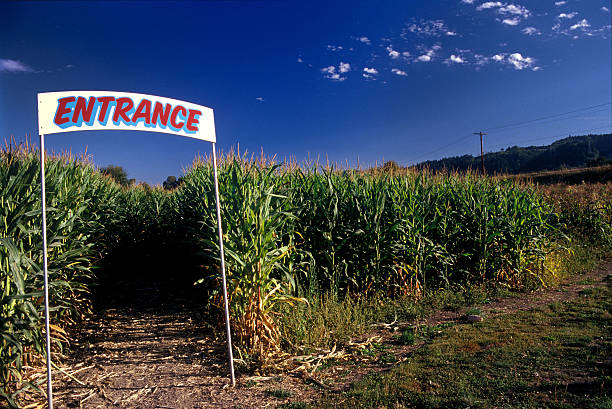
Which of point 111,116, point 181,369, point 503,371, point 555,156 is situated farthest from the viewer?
point 555,156

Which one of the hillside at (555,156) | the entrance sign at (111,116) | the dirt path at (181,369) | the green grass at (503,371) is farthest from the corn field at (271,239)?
the hillside at (555,156)

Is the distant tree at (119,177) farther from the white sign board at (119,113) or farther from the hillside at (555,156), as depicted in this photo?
the hillside at (555,156)

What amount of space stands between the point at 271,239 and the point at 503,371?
344 cm

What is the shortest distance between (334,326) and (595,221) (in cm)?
1316

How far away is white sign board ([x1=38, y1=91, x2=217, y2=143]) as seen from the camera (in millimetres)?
3572

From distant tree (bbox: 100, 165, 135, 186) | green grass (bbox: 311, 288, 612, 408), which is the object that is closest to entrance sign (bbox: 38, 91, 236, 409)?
green grass (bbox: 311, 288, 612, 408)

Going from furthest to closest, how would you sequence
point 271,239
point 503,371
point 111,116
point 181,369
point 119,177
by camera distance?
point 119,177 < point 271,239 < point 181,369 < point 503,371 < point 111,116

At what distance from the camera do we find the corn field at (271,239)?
443cm

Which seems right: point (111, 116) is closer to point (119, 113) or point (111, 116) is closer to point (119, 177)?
point (119, 113)

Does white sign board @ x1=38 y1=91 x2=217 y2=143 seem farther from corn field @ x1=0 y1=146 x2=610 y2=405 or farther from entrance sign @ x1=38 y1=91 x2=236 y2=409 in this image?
corn field @ x1=0 y1=146 x2=610 y2=405

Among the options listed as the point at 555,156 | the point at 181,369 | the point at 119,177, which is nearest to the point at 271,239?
the point at 181,369

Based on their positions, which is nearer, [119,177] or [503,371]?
[503,371]

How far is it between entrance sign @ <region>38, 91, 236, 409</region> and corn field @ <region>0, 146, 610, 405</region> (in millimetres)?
940

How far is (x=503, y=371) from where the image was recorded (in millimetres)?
4168
